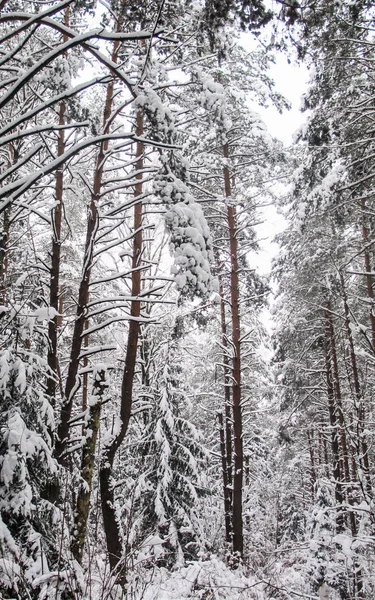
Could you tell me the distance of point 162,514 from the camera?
31.9ft

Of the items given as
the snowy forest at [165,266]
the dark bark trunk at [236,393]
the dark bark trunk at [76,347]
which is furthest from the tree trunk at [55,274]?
the dark bark trunk at [236,393]

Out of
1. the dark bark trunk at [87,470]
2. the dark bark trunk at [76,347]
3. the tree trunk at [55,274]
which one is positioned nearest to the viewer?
the dark bark trunk at [87,470]

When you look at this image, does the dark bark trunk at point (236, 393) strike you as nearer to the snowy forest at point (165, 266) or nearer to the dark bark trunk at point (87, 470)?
the snowy forest at point (165, 266)

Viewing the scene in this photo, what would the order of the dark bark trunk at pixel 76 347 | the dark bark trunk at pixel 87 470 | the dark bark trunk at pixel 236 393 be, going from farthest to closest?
the dark bark trunk at pixel 236 393 < the dark bark trunk at pixel 76 347 < the dark bark trunk at pixel 87 470

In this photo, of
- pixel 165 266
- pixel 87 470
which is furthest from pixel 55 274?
pixel 165 266

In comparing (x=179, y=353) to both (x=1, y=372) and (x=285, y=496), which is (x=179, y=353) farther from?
(x=285, y=496)

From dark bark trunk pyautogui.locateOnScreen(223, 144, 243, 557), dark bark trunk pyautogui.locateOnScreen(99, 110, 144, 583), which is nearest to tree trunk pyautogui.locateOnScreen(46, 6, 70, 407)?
dark bark trunk pyautogui.locateOnScreen(99, 110, 144, 583)

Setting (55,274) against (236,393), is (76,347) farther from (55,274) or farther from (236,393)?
(236,393)

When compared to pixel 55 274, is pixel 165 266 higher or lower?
higher

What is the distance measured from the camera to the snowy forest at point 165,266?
3.75m

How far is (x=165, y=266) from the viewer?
41.8 feet

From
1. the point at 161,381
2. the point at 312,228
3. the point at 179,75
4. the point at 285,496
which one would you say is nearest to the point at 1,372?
the point at 179,75

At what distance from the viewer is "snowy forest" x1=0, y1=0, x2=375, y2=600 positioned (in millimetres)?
3750

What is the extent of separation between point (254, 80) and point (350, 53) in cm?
241
